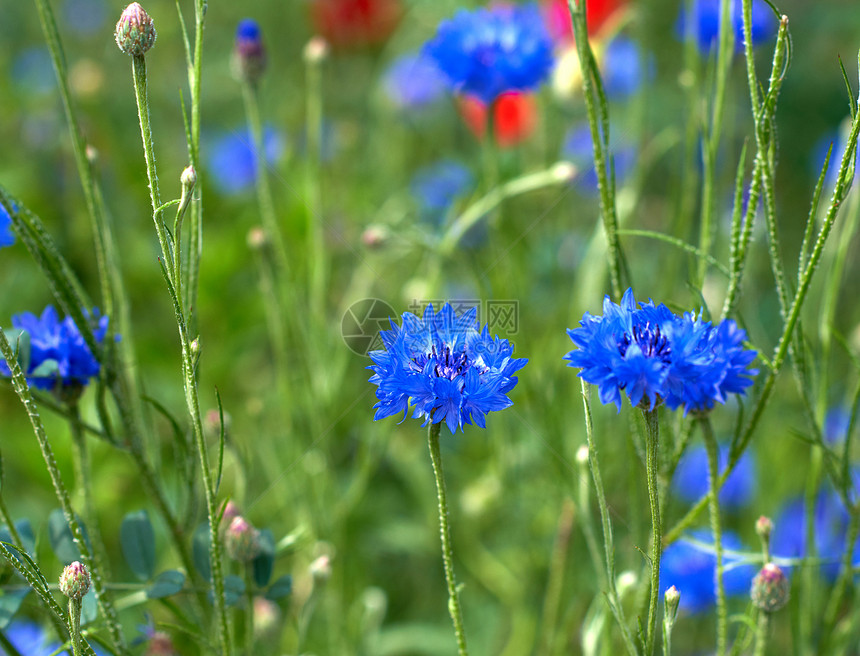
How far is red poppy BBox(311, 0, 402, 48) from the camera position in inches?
72.3

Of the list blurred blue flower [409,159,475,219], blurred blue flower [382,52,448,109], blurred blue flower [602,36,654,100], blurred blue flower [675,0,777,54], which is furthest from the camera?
blurred blue flower [382,52,448,109]

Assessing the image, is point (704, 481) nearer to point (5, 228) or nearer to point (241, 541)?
point (241, 541)

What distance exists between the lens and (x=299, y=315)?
2.89ft

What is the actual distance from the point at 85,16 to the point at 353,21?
74cm

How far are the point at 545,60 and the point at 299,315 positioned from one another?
14.8 inches

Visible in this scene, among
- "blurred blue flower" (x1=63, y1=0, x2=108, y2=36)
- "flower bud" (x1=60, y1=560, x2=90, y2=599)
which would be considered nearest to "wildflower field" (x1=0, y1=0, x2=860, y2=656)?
"flower bud" (x1=60, y1=560, x2=90, y2=599)

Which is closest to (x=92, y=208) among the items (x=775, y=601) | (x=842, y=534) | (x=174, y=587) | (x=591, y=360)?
(x=174, y=587)

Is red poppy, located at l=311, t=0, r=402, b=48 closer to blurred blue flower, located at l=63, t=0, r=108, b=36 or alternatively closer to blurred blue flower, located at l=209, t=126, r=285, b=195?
blurred blue flower, located at l=209, t=126, r=285, b=195

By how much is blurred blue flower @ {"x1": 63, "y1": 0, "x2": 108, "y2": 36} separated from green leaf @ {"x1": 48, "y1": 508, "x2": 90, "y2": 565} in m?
1.85

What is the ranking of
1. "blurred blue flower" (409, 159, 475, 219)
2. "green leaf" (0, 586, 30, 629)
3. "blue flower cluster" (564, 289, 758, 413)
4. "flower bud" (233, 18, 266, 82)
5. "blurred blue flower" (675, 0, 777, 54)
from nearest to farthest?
"blue flower cluster" (564, 289, 758, 413) → "green leaf" (0, 586, 30, 629) → "flower bud" (233, 18, 266, 82) → "blurred blue flower" (675, 0, 777, 54) → "blurred blue flower" (409, 159, 475, 219)

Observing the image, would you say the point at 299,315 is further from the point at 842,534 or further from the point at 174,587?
the point at 842,534

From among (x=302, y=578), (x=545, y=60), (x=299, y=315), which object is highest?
(x=545, y=60)

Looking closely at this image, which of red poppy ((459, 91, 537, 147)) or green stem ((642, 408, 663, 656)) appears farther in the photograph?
red poppy ((459, 91, 537, 147))

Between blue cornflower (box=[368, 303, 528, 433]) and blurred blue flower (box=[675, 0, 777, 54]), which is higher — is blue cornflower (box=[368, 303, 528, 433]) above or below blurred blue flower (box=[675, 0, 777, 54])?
below
